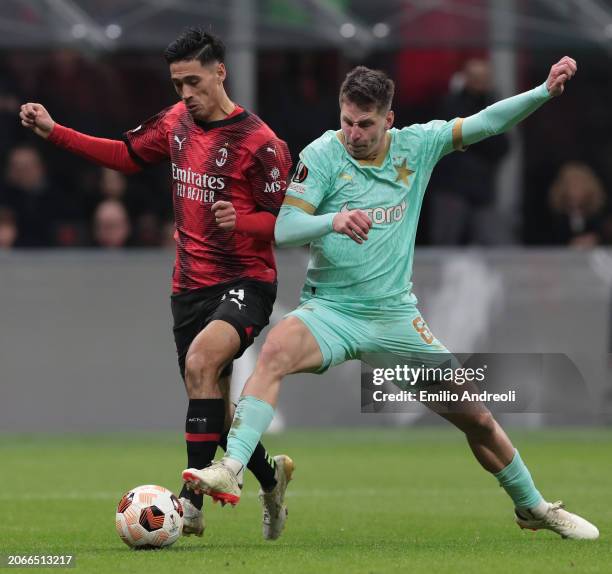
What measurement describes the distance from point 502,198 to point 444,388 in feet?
28.8

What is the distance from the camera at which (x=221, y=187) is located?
26.9ft

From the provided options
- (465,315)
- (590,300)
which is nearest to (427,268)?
(465,315)

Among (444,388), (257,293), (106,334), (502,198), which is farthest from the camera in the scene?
(502,198)

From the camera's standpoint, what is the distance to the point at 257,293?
27.0 feet

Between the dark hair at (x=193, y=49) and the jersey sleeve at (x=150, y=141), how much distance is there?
47 centimetres

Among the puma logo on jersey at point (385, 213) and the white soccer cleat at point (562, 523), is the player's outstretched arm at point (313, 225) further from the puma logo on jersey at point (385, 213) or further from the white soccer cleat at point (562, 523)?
the white soccer cleat at point (562, 523)

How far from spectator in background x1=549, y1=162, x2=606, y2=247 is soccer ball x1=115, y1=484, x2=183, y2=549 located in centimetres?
922

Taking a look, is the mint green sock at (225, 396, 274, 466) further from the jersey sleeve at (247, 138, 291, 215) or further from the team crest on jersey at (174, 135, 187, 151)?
the team crest on jersey at (174, 135, 187, 151)

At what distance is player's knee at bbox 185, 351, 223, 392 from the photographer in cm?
783

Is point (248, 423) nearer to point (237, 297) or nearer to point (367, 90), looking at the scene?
point (237, 297)

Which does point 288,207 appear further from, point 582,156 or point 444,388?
point 582,156

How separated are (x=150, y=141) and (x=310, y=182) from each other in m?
1.13

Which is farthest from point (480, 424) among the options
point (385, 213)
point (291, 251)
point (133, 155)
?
point (291, 251)

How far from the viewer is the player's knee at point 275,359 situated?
747cm
